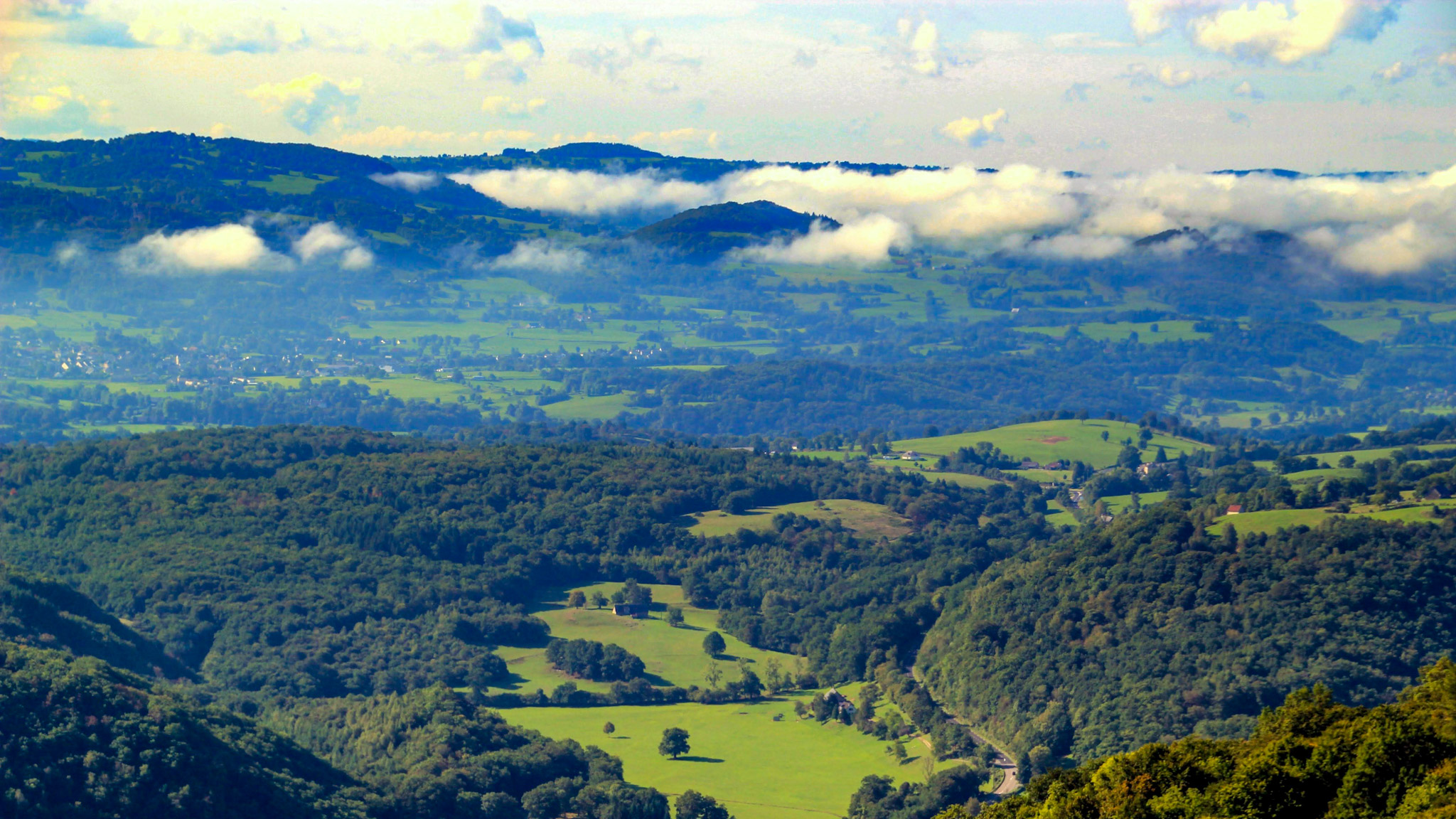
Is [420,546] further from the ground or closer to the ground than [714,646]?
further from the ground

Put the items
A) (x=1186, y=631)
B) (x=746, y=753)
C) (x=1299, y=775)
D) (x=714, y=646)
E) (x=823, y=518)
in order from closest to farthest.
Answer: (x=1299, y=775), (x=746, y=753), (x=1186, y=631), (x=714, y=646), (x=823, y=518)

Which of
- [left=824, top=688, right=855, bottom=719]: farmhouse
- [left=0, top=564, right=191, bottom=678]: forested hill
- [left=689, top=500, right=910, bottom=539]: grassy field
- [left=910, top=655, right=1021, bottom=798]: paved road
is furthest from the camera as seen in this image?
[left=689, top=500, right=910, bottom=539]: grassy field

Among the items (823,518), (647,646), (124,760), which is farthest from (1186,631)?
(823,518)

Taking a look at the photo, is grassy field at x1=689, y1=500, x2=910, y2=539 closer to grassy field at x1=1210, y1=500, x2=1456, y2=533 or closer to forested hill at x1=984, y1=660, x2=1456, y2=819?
grassy field at x1=1210, y1=500, x2=1456, y2=533

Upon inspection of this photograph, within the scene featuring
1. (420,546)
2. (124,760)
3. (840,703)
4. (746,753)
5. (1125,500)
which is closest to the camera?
(124,760)

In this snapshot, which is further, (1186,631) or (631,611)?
(631,611)

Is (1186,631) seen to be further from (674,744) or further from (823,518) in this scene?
(823,518)

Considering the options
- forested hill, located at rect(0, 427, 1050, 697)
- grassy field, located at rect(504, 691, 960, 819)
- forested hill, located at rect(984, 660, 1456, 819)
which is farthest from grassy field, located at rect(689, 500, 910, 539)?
forested hill, located at rect(984, 660, 1456, 819)

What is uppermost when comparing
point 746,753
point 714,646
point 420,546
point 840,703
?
point 420,546
